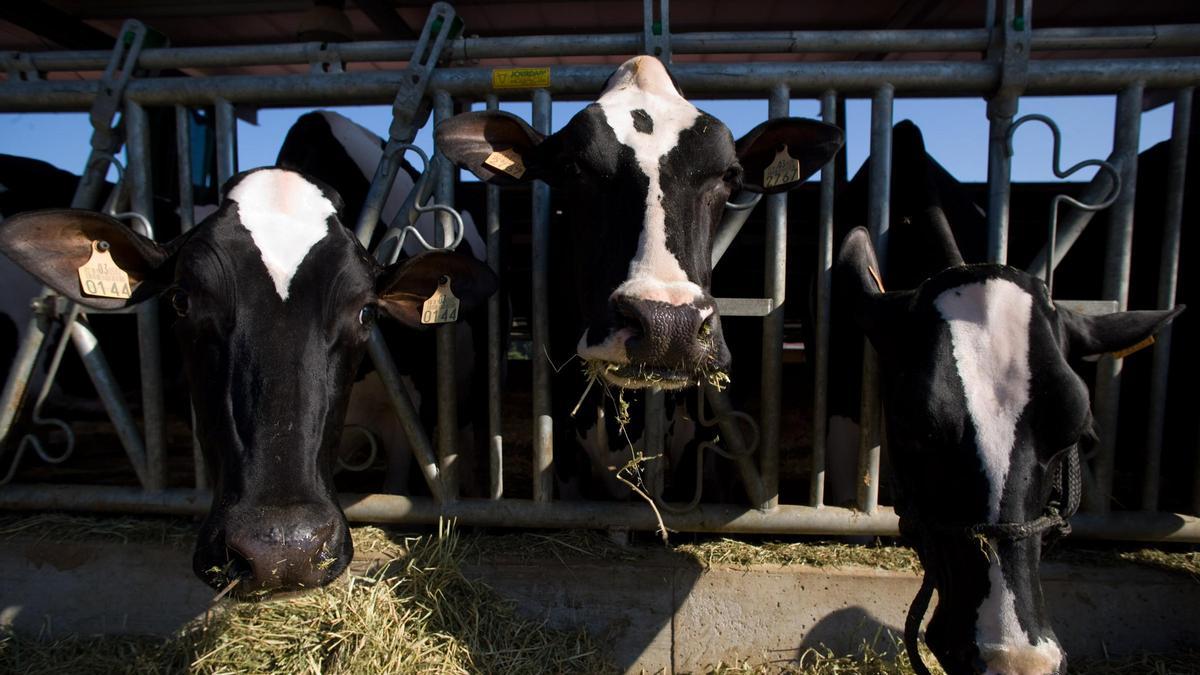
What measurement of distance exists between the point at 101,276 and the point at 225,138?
3.15 ft

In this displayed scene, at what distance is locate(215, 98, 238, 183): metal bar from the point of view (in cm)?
306

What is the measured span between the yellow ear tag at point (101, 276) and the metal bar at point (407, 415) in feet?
2.82

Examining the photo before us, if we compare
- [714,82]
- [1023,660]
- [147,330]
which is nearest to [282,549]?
[147,330]

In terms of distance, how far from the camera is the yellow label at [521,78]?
2887mm

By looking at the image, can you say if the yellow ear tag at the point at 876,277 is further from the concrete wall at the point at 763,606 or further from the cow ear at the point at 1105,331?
the concrete wall at the point at 763,606

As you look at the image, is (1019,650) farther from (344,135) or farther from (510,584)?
(344,135)

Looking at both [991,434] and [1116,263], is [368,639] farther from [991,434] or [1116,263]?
[1116,263]

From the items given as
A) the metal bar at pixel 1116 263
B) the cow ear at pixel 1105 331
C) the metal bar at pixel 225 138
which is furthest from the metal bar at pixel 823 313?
the metal bar at pixel 225 138

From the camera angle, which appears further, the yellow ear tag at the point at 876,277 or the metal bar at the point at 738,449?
the metal bar at the point at 738,449

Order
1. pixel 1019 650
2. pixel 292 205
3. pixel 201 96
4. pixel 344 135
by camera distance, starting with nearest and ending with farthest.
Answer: pixel 1019 650, pixel 292 205, pixel 201 96, pixel 344 135

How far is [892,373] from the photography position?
2484 mm

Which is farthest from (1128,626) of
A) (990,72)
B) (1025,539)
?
(990,72)

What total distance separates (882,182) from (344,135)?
2654 mm

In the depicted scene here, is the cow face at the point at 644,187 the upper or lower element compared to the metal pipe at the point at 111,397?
upper
